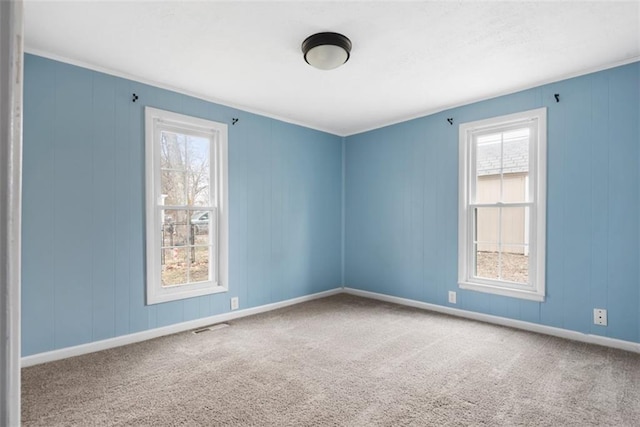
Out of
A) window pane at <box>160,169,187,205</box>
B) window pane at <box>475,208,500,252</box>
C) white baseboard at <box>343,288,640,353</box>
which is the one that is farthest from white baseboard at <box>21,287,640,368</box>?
window pane at <box>160,169,187,205</box>

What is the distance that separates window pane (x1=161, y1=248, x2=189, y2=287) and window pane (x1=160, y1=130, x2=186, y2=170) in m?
0.87

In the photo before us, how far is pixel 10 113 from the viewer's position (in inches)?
18.9

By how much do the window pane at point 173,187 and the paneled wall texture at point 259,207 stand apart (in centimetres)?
26

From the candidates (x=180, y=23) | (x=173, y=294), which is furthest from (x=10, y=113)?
(x=173, y=294)

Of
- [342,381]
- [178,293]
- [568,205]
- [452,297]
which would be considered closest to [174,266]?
[178,293]

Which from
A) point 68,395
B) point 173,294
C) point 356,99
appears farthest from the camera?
point 356,99

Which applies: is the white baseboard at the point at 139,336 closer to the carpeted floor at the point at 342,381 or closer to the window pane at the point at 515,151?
the carpeted floor at the point at 342,381

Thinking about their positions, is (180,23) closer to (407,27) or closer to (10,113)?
(407,27)

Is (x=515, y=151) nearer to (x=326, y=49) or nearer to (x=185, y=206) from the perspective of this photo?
(x=326, y=49)

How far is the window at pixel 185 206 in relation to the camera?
340cm

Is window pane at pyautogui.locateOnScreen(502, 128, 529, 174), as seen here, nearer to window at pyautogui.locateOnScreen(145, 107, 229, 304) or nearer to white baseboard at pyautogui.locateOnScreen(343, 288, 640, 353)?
white baseboard at pyautogui.locateOnScreen(343, 288, 640, 353)

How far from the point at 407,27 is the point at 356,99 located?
1.46m

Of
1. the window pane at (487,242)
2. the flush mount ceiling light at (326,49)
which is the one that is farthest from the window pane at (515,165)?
the flush mount ceiling light at (326,49)

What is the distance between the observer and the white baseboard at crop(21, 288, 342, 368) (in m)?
2.77
